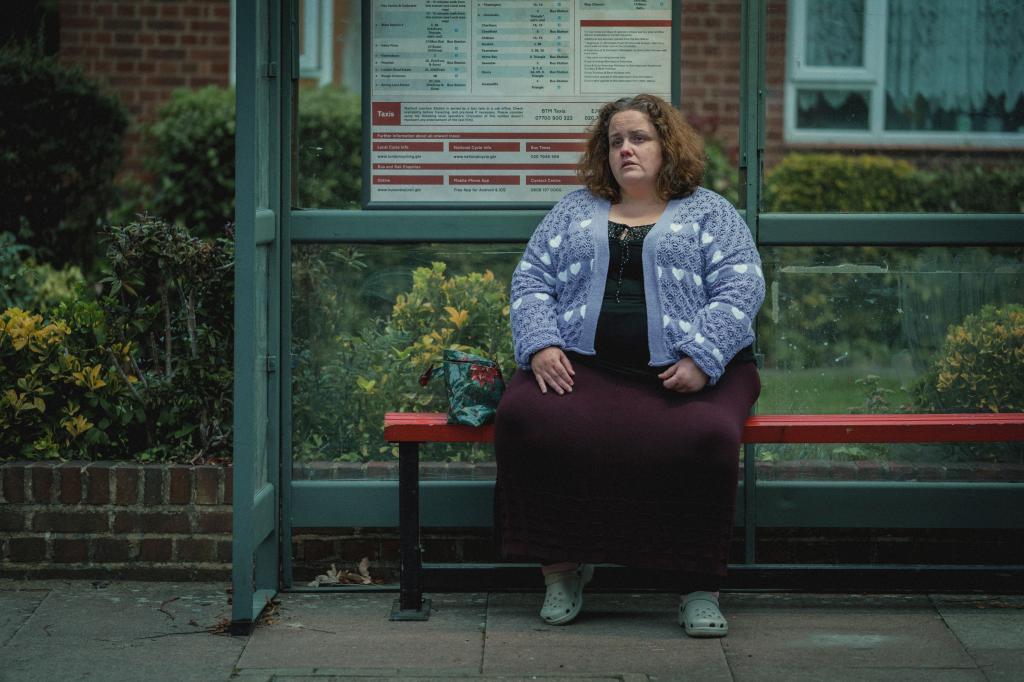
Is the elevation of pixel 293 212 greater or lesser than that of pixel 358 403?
greater

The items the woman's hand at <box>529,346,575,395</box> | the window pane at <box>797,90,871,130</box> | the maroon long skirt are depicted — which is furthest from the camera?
the window pane at <box>797,90,871,130</box>

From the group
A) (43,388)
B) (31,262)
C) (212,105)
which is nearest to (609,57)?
(43,388)

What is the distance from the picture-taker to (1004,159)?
5.17 meters

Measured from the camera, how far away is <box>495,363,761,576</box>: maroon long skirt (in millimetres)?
4418

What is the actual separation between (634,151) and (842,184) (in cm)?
352

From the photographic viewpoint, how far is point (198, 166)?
8.78 metres

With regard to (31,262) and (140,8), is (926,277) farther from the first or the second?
(140,8)

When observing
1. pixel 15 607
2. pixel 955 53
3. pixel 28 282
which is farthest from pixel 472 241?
pixel 28 282

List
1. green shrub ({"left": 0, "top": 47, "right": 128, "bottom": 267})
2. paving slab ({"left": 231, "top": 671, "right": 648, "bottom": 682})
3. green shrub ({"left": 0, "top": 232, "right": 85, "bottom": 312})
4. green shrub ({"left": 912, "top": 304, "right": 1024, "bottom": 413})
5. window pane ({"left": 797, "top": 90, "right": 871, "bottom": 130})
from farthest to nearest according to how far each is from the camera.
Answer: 1. green shrub ({"left": 0, "top": 47, "right": 128, "bottom": 267})
2. green shrub ({"left": 0, "top": 232, "right": 85, "bottom": 312})
3. window pane ({"left": 797, "top": 90, "right": 871, "bottom": 130})
4. green shrub ({"left": 912, "top": 304, "right": 1024, "bottom": 413})
5. paving slab ({"left": 231, "top": 671, "right": 648, "bottom": 682})

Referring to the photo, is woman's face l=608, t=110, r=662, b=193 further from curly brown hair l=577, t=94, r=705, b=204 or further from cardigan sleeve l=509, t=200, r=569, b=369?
cardigan sleeve l=509, t=200, r=569, b=369

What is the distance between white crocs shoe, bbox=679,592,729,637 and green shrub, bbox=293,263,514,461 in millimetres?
1029

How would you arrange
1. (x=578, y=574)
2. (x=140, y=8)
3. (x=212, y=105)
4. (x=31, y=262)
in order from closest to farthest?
1. (x=578, y=574)
2. (x=31, y=262)
3. (x=212, y=105)
4. (x=140, y=8)

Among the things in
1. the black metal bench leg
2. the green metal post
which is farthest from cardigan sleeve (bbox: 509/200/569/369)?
the green metal post

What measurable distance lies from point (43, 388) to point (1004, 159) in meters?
3.47
